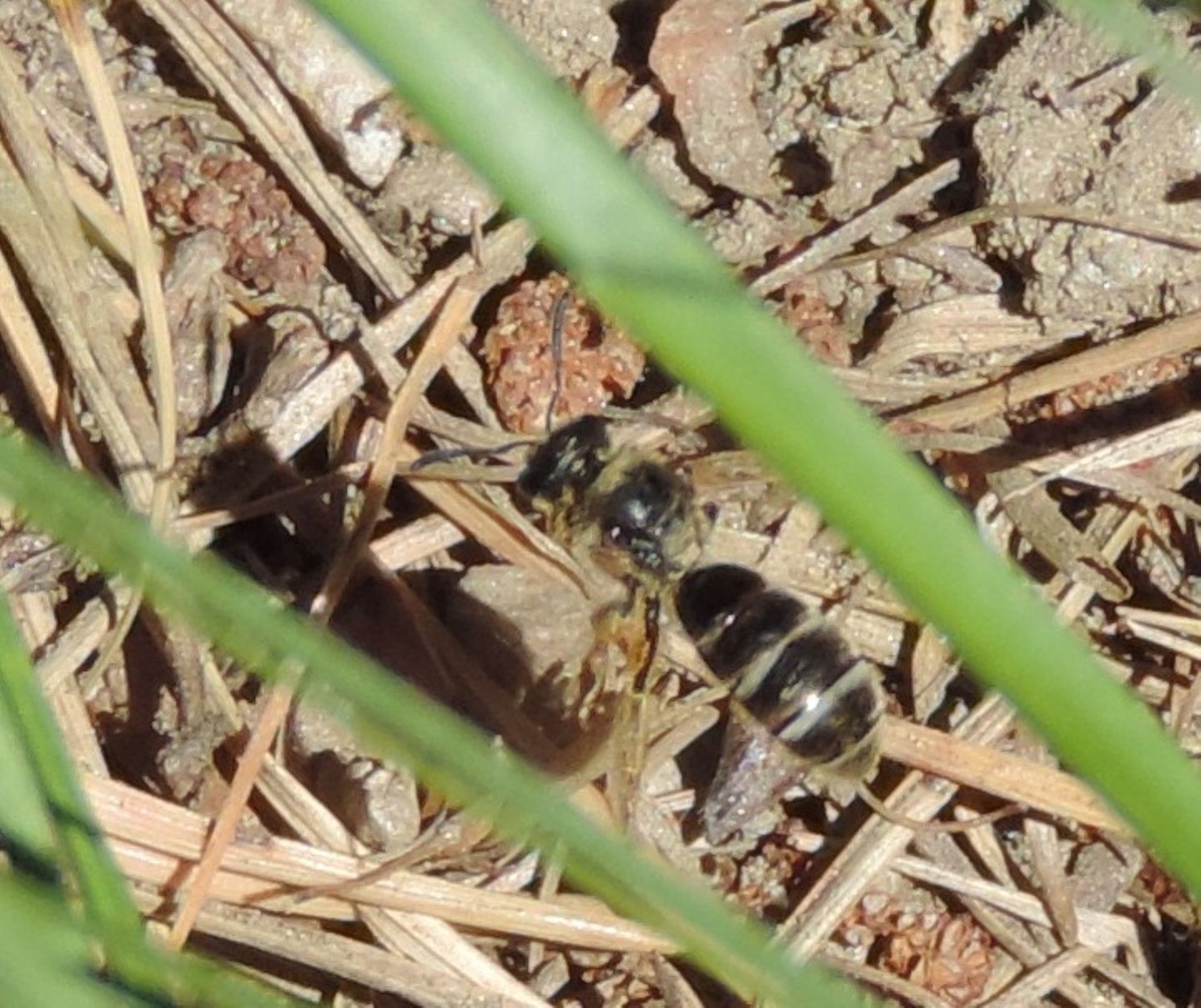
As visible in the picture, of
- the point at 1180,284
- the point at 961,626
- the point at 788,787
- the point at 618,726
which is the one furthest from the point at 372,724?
the point at 1180,284

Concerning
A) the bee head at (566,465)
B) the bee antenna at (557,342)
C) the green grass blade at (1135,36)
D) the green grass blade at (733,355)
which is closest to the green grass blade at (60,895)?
the green grass blade at (733,355)

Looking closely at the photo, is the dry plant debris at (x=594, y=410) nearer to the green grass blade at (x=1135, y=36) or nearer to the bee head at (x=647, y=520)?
the bee head at (x=647, y=520)

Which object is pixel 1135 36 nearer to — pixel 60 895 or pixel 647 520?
pixel 60 895

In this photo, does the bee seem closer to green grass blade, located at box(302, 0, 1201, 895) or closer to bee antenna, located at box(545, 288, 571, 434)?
bee antenna, located at box(545, 288, 571, 434)

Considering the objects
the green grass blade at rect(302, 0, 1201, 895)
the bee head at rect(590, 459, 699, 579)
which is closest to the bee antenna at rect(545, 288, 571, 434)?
the bee head at rect(590, 459, 699, 579)

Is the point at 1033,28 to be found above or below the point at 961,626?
above

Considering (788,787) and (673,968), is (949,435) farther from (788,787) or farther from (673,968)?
(673,968)
